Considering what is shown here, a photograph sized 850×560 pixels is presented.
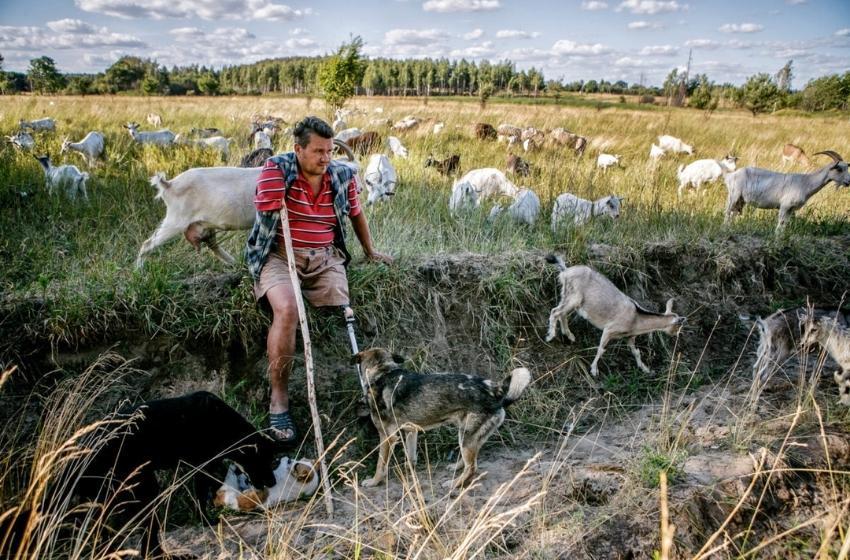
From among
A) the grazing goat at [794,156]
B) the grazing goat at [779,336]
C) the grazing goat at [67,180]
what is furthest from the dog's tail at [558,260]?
the grazing goat at [794,156]

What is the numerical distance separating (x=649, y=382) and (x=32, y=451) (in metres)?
4.94

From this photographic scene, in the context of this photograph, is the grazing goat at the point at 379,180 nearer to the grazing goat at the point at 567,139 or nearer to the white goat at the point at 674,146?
the grazing goat at the point at 567,139

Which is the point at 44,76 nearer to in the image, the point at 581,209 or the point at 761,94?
the point at 581,209

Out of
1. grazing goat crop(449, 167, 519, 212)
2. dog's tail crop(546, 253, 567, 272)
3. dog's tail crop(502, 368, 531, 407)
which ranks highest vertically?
grazing goat crop(449, 167, 519, 212)

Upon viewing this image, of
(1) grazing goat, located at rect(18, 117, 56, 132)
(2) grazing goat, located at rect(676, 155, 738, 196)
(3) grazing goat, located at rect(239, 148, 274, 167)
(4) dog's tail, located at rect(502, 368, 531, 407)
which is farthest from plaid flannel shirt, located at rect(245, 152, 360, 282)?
(1) grazing goat, located at rect(18, 117, 56, 132)

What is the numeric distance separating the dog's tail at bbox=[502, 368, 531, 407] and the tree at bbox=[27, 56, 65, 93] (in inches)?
1028

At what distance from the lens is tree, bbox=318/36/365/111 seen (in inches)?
487

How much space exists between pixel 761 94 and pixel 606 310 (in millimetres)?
36635

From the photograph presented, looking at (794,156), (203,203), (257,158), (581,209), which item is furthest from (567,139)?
(203,203)

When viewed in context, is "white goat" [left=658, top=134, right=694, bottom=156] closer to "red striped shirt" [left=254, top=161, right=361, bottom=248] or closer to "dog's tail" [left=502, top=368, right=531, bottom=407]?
"red striped shirt" [left=254, top=161, right=361, bottom=248]

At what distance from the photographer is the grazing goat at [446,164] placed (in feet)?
31.7

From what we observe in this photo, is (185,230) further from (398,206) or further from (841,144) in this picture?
(841,144)

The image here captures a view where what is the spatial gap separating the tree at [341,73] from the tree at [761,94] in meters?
29.2

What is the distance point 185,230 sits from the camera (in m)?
4.55
